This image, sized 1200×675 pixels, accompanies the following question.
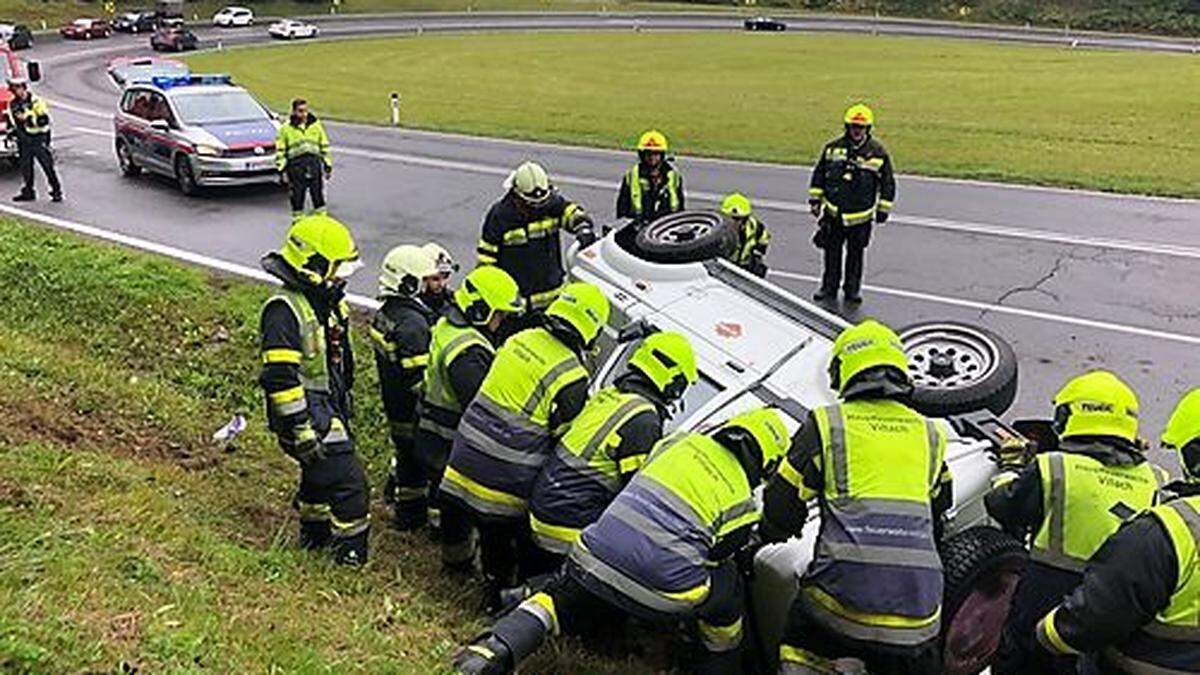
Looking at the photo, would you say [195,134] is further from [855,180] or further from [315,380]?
[315,380]

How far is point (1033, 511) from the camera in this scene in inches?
174

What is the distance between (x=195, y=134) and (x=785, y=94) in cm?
2186

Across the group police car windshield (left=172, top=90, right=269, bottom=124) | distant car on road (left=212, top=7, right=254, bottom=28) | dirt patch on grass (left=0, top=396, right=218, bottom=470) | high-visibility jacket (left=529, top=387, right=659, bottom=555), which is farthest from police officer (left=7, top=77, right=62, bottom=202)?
distant car on road (left=212, top=7, right=254, bottom=28)

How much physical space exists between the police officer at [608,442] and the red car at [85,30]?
2363 inches

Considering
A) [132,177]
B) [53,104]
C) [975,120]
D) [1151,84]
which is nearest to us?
[132,177]

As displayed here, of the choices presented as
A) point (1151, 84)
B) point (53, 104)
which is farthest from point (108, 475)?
point (1151, 84)

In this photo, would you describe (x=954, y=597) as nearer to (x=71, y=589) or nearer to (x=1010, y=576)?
(x=1010, y=576)

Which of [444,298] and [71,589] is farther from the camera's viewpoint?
[444,298]

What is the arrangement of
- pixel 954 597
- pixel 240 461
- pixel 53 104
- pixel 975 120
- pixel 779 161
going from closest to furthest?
1. pixel 954 597
2. pixel 240 461
3. pixel 779 161
4. pixel 975 120
5. pixel 53 104

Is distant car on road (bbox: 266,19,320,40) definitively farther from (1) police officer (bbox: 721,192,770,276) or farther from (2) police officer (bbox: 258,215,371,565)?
(2) police officer (bbox: 258,215,371,565)

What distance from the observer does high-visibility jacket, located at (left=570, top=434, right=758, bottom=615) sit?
4.48 m

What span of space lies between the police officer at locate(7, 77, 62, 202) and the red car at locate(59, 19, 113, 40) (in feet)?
153

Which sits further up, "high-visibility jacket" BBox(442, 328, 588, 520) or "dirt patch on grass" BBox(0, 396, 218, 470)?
"high-visibility jacket" BBox(442, 328, 588, 520)

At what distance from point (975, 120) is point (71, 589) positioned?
83.5ft
